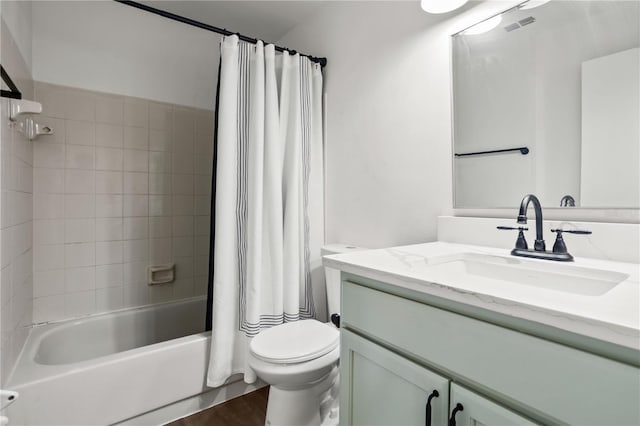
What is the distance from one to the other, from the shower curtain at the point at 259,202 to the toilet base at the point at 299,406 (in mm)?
342

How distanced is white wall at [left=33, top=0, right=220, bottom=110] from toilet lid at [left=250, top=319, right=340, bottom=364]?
6.20ft

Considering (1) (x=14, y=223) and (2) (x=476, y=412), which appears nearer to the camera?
(2) (x=476, y=412)

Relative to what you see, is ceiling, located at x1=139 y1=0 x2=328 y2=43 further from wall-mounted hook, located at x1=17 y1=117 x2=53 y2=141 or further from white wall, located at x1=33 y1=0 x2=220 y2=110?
wall-mounted hook, located at x1=17 y1=117 x2=53 y2=141

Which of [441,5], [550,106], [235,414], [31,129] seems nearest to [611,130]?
[550,106]

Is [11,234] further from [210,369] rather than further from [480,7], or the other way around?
[480,7]

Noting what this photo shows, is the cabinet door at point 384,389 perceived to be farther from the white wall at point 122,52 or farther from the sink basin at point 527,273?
the white wall at point 122,52

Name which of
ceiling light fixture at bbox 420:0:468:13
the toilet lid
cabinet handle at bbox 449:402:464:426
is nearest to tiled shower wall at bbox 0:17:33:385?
the toilet lid

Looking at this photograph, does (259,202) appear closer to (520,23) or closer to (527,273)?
(527,273)

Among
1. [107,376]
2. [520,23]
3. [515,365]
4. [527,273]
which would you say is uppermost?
[520,23]

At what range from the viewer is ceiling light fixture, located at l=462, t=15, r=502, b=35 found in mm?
1301

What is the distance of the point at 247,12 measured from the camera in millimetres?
2246

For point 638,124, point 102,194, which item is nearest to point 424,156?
point 638,124

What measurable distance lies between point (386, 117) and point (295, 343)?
4.01ft

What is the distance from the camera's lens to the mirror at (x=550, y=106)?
1.00m
